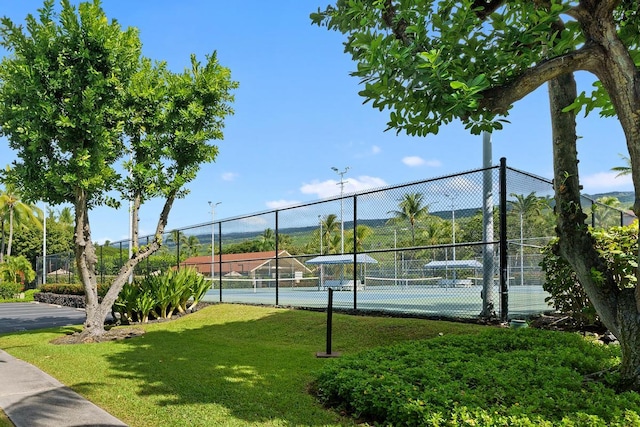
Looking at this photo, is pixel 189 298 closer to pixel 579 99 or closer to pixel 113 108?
pixel 113 108

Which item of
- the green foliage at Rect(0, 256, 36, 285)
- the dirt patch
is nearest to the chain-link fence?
the dirt patch

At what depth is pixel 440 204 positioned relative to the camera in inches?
359

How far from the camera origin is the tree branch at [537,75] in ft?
13.3

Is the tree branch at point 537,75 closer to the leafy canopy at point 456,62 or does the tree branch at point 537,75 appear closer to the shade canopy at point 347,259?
the leafy canopy at point 456,62

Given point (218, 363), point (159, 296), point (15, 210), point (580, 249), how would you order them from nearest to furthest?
1. point (580, 249)
2. point (218, 363)
3. point (159, 296)
4. point (15, 210)

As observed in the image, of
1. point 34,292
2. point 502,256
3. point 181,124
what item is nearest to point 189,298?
point 181,124

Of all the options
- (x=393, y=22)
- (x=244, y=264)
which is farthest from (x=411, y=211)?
(x=244, y=264)

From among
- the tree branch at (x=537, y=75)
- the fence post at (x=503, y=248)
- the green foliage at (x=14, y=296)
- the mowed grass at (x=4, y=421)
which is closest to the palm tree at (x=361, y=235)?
the fence post at (x=503, y=248)

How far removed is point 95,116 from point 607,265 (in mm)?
9283

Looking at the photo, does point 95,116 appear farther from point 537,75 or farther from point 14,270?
point 14,270

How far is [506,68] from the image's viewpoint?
167 inches

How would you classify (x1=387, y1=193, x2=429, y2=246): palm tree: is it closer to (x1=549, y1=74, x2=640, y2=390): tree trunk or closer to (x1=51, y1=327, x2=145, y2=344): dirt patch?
(x1=549, y1=74, x2=640, y2=390): tree trunk

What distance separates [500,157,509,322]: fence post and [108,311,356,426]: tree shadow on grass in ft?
10.1

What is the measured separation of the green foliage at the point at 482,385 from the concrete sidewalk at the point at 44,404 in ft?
7.32
